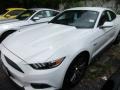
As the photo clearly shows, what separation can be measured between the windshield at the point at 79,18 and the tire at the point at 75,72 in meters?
0.91

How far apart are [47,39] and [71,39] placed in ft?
1.56

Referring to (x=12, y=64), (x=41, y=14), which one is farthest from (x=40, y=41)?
(x=41, y=14)

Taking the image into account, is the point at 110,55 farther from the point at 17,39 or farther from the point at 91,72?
the point at 17,39

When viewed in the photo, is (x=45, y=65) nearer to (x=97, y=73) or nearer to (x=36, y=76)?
(x=36, y=76)

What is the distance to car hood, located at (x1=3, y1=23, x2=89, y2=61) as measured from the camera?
3.00 meters

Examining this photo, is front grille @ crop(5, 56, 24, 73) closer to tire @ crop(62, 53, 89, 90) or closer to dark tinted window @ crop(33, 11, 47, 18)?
tire @ crop(62, 53, 89, 90)

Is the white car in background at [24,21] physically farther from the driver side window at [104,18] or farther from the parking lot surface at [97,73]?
the driver side window at [104,18]

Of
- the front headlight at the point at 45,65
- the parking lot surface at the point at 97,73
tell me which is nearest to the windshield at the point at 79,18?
the parking lot surface at the point at 97,73

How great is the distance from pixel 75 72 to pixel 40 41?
90 cm

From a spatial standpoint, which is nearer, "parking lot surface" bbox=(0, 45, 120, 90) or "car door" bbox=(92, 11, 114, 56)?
"parking lot surface" bbox=(0, 45, 120, 90)

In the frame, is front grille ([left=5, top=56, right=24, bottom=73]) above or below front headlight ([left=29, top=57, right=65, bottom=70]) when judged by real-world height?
below

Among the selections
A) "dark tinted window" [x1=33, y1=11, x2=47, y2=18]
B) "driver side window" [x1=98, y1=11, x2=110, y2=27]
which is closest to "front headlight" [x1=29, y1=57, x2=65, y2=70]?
"driver side window" [x1=98, y1=11, x2=110, y2=27]

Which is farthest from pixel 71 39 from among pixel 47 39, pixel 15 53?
pixel 15 53

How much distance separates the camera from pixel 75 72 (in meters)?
3.41
